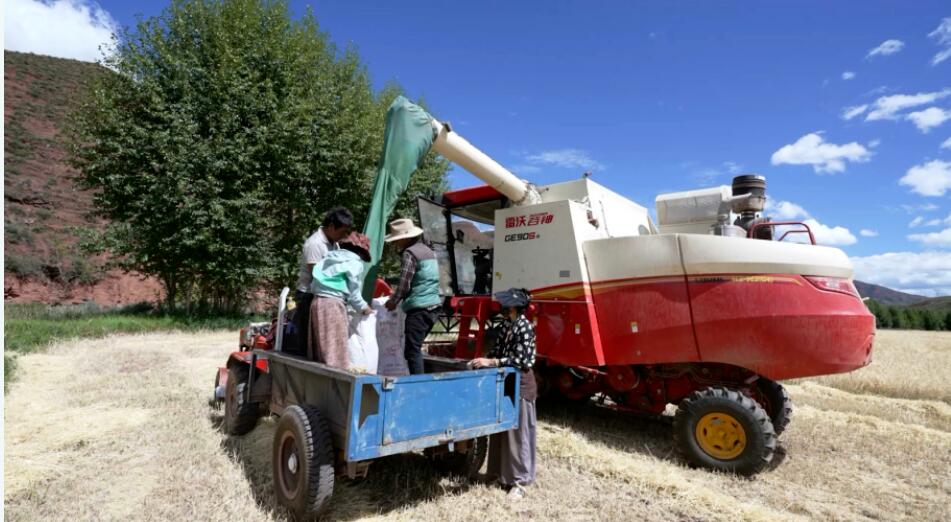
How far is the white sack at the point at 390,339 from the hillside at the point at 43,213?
2216 cm

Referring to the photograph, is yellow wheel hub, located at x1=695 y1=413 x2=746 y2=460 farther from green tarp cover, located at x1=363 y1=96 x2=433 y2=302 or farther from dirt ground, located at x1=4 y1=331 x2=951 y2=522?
green tarp cover, located at x1=363 y1=96 x2=433 y2=302

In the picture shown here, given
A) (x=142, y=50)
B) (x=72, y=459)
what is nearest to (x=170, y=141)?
(x=142, y=50)

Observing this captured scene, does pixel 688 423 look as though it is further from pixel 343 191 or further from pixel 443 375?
pixel 343 191

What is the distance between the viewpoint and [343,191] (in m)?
16.2

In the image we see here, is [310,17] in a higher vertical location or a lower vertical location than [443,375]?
higher

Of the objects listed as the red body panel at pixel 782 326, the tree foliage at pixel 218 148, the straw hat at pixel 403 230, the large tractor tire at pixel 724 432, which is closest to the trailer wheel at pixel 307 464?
the straw hat at pixel 403 230

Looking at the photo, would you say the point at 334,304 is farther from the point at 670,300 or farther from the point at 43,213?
the point at 43,213

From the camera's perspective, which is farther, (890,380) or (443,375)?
(890,380)

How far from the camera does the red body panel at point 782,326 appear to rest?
4.62m

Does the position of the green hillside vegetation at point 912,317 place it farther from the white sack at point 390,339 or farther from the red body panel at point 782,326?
the white sack at point 390,339

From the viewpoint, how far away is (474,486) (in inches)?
164

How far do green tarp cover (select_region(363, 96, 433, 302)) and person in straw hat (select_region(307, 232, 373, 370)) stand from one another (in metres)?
1.02

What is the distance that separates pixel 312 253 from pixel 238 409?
1.85 metres

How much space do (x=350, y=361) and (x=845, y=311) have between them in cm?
431
